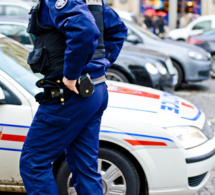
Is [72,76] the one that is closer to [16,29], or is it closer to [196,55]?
[16,29]

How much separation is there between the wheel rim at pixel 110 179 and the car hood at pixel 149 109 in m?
0.35

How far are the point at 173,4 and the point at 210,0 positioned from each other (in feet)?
8.68

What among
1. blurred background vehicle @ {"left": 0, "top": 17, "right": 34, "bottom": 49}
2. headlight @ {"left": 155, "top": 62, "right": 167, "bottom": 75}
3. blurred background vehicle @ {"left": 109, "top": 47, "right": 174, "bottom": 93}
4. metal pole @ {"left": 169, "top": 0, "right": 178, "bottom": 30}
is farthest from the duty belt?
metal pole @ {"left": 169, "top": 0, "right": 178, "bottom": 30}

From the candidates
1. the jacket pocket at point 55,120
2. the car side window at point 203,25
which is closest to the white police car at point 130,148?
the jacket pocket at point 55,120

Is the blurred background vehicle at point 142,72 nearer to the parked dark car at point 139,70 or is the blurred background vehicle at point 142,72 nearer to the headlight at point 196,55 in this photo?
the parked dark car at point 139,70

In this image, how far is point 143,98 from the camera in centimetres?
371

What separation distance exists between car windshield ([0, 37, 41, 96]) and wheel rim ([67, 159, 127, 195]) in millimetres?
746

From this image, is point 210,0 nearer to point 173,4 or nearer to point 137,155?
point 173,4

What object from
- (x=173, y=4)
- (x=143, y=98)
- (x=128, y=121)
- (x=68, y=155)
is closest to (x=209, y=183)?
(x=143, y=98)

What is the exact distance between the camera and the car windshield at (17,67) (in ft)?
11.0

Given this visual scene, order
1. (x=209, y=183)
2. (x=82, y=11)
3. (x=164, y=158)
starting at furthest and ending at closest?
(x=209, y=183) < (x=164, y=158) < (x=82, y=11)

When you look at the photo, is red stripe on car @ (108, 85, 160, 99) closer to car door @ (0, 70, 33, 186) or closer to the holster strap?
car door @ (0, 70, 33, 186)

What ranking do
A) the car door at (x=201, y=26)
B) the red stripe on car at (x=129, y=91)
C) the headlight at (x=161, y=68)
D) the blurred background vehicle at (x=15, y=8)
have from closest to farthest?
the red stripe on car at (x=129, y=91)
the headlight at (x=161, y=68)
the blurred background vehicle at (x=15, y=8)
the car door at (x=201, y=26)

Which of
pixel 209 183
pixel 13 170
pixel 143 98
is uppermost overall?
pixel 143 98
